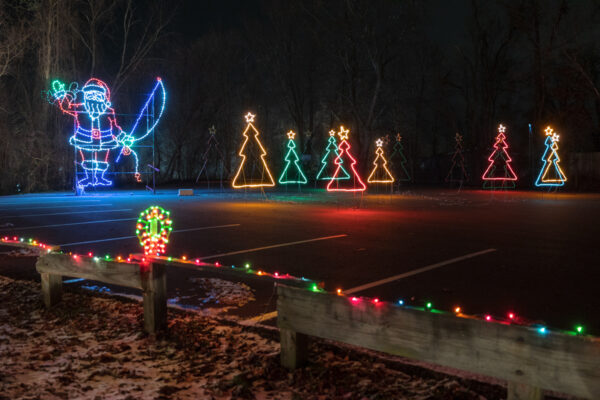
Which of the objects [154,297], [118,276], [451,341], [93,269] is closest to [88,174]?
[93,269]

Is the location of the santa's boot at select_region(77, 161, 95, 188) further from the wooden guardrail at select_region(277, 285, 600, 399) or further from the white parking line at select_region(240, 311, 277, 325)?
the wooden guardrail at select_region(277, 285, 600, 399)

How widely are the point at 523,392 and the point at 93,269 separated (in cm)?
449

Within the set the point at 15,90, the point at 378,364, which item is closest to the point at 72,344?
the point at 378,364

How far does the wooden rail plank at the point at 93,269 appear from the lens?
536cm

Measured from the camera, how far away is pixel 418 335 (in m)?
3.52

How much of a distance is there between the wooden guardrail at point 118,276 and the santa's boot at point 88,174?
22.4 meters

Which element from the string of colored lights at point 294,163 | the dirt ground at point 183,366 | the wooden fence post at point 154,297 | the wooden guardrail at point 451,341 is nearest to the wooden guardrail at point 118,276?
the wooden fence post at point 154,297

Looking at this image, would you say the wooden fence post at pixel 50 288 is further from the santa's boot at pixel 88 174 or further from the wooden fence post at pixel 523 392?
the santa's boot at pixel 88 174

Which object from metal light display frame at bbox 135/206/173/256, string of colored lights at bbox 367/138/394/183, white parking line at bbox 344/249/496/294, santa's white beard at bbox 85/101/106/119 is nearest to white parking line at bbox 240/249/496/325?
white parking line at bbox 344/249/496/294

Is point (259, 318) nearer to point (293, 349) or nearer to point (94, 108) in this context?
point (293, 349)

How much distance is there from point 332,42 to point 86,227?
28.6 meters

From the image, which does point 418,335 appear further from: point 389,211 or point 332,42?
point 332,42

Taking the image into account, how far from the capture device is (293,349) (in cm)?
416

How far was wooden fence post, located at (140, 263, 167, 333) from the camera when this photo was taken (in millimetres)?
5133
